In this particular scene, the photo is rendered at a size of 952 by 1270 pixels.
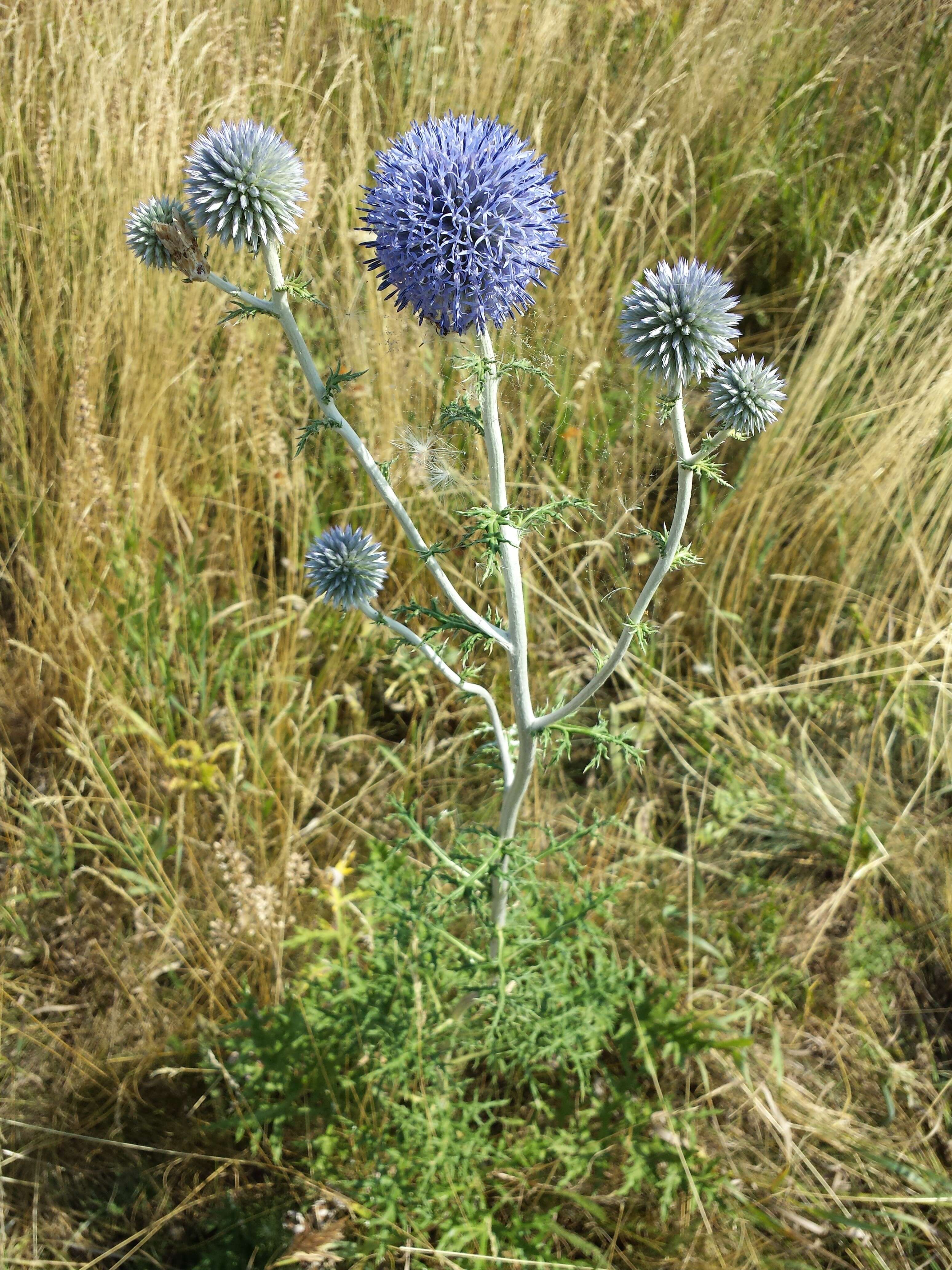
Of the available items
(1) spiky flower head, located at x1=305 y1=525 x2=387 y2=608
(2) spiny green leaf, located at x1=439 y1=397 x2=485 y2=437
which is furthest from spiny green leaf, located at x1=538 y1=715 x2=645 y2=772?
(2) spiny green leaf, located at x1=439 y1=397 x2=485 y2=437

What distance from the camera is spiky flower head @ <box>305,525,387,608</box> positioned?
2004 mm

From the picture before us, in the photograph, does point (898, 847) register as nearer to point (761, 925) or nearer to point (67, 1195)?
point (761, 925)

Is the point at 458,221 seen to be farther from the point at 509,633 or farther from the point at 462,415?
the point at 509,633

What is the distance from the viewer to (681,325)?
1.73 meters

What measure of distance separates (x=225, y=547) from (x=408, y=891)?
178 cm

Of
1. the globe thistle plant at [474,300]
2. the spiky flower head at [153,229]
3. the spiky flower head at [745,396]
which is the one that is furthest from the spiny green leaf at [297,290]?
the spiky flower head at [745,396]

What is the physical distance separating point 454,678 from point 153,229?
1051 mm

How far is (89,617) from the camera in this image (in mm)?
3068

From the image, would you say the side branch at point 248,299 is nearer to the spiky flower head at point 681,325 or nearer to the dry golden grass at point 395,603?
the spiky flower head at point 681,325

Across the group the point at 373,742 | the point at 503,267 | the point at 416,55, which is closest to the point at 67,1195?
the point at 373,742

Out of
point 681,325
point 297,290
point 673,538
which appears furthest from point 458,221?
point 673,538

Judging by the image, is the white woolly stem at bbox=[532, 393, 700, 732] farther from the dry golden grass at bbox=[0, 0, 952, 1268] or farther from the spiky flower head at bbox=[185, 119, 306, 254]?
the dry golden grass at bbox=[0, 0, 952, 1268]

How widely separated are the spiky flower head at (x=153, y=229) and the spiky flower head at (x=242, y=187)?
2.4 inches

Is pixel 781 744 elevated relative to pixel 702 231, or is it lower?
lower
